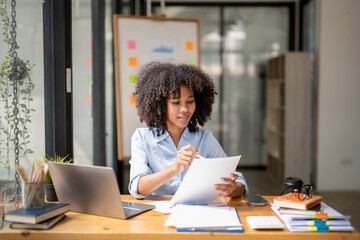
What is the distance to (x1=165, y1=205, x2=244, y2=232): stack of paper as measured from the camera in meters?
1.48

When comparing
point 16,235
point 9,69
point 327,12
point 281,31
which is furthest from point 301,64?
point 16,235

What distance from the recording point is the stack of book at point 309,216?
1.48 m

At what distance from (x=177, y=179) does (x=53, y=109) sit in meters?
0.81

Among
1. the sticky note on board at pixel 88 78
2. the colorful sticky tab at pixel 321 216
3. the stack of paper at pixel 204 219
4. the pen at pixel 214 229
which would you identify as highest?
the sticky note on board at pixel 88 78

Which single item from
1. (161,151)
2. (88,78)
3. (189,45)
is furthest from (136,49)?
(161,151)

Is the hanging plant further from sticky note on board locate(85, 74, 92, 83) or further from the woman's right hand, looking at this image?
sticky note on board locate(85, 74, 92, 83)

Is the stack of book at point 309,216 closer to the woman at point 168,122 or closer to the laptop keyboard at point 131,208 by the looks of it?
the woman at point 168,122

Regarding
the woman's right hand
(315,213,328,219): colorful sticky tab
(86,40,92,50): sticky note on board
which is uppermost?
(86,40,92,50): sticky note on board

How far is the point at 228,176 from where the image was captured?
1.79m

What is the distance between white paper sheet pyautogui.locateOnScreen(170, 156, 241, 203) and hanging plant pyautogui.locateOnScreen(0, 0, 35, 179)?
758 millimetres

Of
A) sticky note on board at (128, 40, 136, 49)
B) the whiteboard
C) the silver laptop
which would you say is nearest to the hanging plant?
the silver laptop

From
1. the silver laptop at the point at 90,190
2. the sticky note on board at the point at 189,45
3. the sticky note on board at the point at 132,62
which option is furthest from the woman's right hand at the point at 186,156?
the sticky note on board at the point at 189,45

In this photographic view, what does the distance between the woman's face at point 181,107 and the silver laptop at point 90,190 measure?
48 centimetres

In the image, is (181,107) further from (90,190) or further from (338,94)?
(338,94)
